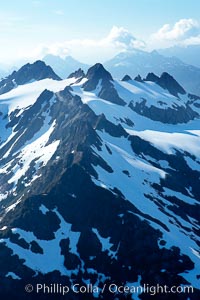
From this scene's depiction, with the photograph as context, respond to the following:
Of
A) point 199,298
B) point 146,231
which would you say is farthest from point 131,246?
point 199,298

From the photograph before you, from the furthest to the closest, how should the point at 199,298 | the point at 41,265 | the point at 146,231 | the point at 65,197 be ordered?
the point at 65,197
the point at 146,231
the point at 41,265
the point at 199,298

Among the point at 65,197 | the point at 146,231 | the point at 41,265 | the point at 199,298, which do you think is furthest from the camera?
the point at 65,197

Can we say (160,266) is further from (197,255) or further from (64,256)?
(64,256)

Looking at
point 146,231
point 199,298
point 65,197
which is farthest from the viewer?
point 65,197

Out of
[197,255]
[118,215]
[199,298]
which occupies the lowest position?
[199,298]

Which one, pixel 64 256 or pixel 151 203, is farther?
pixel 151 203

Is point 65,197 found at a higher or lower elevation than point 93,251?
higher

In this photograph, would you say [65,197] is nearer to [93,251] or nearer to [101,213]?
[101,213]

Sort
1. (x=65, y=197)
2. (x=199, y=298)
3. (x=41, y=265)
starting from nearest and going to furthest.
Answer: (x=199, y=298) < (x=41, y=265) < (x=65, y=197)

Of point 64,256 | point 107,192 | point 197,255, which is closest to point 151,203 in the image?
point 107,192
